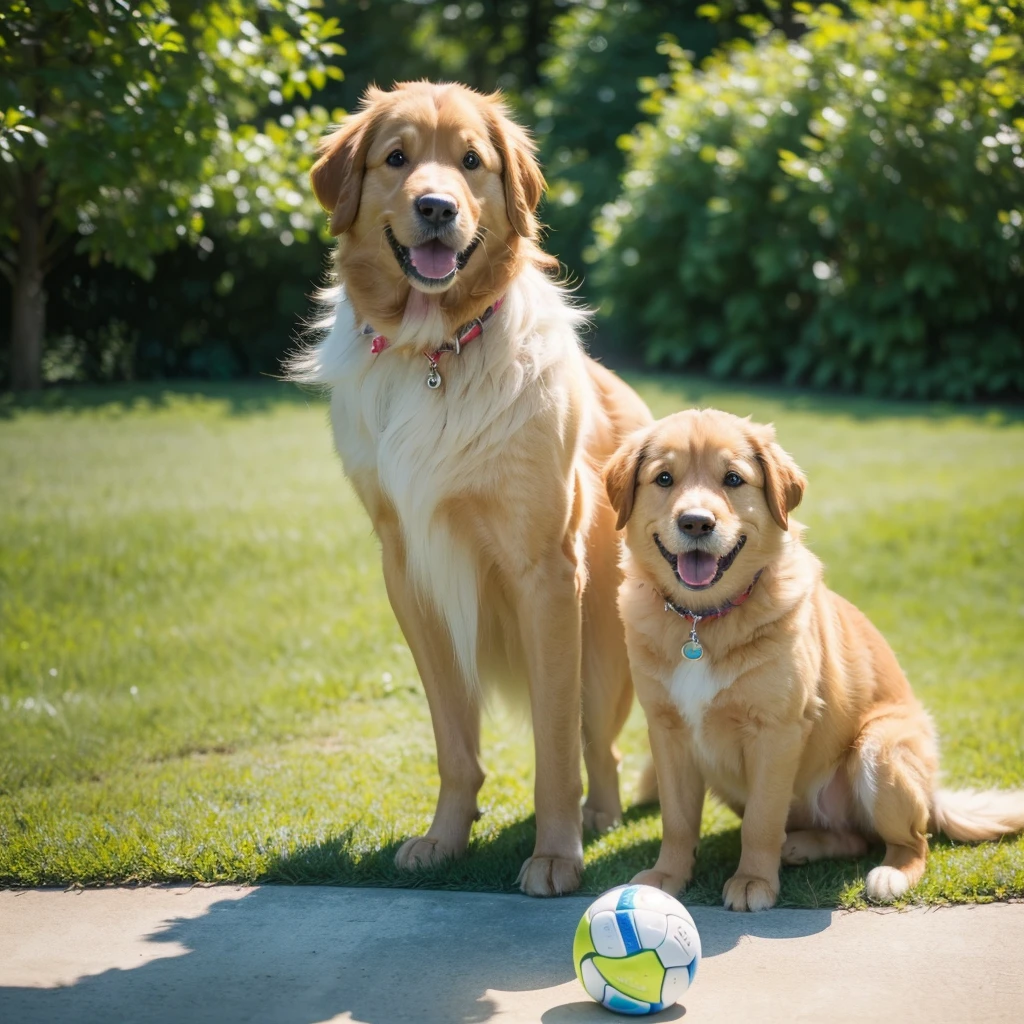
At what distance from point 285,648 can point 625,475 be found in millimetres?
3860

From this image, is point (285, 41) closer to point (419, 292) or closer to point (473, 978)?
point (419, 292)

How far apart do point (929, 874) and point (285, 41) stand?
611 centimetres

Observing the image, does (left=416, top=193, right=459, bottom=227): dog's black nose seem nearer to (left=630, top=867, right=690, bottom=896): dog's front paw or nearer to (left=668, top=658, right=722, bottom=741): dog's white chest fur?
(left=668, top=658, right=722, bottom=741): dog's white chest fur

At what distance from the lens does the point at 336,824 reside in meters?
4.52

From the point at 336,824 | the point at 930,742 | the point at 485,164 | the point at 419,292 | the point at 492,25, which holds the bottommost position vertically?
the point at 336,824

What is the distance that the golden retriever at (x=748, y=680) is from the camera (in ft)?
12.2

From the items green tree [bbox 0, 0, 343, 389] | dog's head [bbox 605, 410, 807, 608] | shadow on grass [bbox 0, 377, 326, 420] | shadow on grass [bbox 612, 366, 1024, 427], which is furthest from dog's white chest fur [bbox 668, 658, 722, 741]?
shadow on grass [bbox 612, 366, 1024, 427]

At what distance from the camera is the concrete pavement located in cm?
296

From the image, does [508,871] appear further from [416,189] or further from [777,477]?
[416,189]

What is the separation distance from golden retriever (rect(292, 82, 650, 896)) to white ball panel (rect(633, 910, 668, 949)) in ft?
2.88

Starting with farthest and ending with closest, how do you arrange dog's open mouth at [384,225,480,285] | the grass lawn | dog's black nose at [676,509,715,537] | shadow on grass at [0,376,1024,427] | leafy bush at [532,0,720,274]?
leafy bush at [532,0,720,274]
shadow on grass at [0,376,1024,427]
the grass lawn
dog's open mouth at [384,225,480,285]
dog's black nose at [676,509,715,537]

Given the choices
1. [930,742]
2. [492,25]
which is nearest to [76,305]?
[930,742]

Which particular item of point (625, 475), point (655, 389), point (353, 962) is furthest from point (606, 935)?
point (655, 389)

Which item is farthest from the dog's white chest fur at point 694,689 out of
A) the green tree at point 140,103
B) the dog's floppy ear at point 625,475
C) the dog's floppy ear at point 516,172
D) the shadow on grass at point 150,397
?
the shadow on grass at point 150,397
